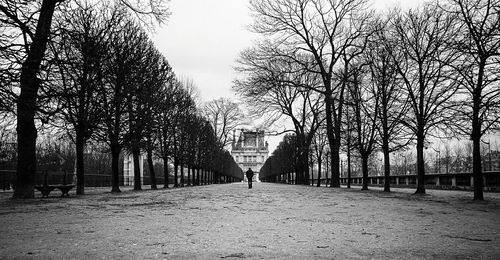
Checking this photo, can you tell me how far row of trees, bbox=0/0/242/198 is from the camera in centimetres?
996

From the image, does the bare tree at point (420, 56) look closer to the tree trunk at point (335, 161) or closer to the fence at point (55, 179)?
the tree trunk at point (335, 161)

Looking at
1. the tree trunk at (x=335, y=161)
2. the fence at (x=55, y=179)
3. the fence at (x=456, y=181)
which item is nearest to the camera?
the fence at (x=55, y=179)

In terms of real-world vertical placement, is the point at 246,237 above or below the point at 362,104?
below

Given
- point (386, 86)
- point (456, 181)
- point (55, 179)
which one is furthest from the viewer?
point (55, 179)

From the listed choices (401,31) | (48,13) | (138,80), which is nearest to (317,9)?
(401,31)

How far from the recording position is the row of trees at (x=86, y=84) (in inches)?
392

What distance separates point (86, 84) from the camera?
12672 mm

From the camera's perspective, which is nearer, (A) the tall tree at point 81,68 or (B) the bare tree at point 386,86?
(A) the tall tree at point 81,68

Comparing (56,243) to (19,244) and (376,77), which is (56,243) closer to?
(19,244)

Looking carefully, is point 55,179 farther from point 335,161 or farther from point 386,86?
point 386,86

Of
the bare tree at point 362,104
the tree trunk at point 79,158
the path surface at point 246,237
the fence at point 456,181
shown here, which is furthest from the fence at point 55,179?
the fence at point 456,181

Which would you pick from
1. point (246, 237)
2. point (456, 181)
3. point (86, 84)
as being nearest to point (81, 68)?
point (86, 84)

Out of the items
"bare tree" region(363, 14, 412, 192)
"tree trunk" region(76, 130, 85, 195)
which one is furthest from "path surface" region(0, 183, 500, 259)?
"bare tree" region(363, 14, 412, 192)

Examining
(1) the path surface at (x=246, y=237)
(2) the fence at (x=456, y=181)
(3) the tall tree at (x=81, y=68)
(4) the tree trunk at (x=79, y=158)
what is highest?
(3) the tall tree at (x=81, y=68)
